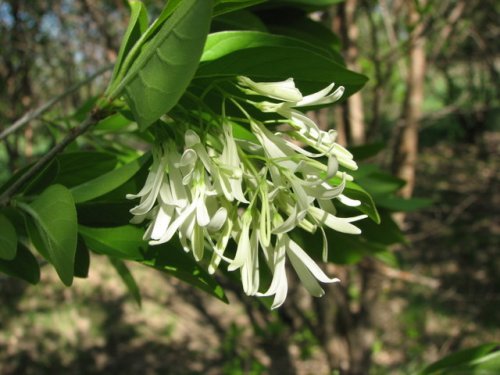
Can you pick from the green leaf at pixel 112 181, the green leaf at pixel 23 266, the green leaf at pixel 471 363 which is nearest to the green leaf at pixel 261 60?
the green leaf at pixel 112 181

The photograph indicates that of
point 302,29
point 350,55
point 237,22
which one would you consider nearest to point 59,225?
point 237,22

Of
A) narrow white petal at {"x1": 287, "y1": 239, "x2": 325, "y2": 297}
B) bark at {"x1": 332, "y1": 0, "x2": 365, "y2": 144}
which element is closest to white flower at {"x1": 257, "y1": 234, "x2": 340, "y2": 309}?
narrow white petal at {"x1": 287, "y1": 239, "x2": 325, "y2": 297}

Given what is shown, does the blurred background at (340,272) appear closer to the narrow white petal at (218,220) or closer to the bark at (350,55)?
the bark at (350,55)

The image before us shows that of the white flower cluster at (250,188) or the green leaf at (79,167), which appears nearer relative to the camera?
the white flower cluster at (250,188)

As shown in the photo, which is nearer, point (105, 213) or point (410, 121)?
point (105, 213)

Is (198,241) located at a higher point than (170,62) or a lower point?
lower

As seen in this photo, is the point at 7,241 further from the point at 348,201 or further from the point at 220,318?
the point at 220,318
